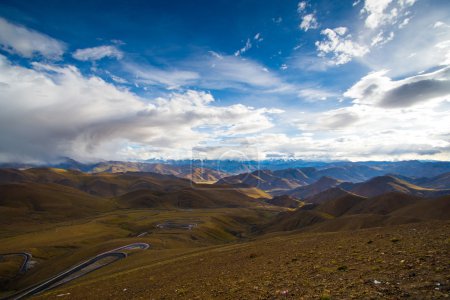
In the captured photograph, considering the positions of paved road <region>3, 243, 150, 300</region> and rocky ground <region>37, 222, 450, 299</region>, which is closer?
rocky ground <region>37, 222, 450, 299</region>

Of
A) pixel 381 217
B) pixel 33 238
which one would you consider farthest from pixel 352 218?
pixel 33 238

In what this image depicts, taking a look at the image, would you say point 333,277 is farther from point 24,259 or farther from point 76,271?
point 24,259

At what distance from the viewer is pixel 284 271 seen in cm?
2534

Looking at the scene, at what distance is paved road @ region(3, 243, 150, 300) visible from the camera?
67125 mm

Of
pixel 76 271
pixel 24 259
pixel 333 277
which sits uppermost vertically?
pixel 333 277

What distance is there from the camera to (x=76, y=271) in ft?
245

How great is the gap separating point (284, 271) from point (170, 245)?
9359 centimetres

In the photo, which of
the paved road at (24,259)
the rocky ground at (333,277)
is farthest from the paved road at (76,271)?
the rocky ground at (333,277)

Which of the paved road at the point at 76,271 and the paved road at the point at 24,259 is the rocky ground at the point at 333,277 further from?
the paved road at the point at 24,259

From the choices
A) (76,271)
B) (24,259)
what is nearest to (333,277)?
(76,271)

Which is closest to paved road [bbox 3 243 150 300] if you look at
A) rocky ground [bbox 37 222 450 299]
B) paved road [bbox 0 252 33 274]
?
paved road [bbox 0 252 33 274]

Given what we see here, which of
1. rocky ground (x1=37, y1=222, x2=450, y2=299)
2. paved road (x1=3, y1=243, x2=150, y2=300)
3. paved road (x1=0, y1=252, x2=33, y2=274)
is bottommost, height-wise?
paved road (x1=0, y1=252, x2=33, y2=274)

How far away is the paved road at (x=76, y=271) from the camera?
6712 centimetres

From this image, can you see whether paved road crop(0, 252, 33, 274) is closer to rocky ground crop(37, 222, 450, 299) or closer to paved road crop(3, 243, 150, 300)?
paved road crop(3, 243, 150, 300)
